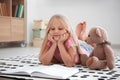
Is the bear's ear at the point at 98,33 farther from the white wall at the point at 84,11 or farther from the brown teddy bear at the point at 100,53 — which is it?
the white wall at the point at 84,11

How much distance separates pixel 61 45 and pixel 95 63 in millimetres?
271

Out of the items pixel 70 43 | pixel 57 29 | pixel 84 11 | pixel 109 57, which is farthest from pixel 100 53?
pixel 84 11

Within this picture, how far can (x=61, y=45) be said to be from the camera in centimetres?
151

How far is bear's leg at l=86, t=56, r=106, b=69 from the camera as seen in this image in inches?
53.5

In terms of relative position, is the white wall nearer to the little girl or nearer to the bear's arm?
the little girl

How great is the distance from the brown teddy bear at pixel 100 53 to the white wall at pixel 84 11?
2.39 meters

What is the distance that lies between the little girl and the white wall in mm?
2321

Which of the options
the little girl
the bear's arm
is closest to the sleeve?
the little girl

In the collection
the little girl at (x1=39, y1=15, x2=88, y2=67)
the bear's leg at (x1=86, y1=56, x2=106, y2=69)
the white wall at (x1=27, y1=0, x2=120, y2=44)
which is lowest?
the bear's leg at (x1=86, y1=56, x2=106, y2=69)

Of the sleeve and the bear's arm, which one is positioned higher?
the sleeve

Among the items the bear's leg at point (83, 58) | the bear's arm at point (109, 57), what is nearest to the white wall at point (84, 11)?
the bear's leg at point (83, 58)

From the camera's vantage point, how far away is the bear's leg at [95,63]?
1.36 meters

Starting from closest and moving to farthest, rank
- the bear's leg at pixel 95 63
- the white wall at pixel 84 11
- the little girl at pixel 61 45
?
the bear's leg at pixel 95 63 → the little girl at pixel 61 45 → the white wall at pixel 84 11

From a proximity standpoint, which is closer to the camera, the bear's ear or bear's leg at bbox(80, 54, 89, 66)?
the bear's ear
